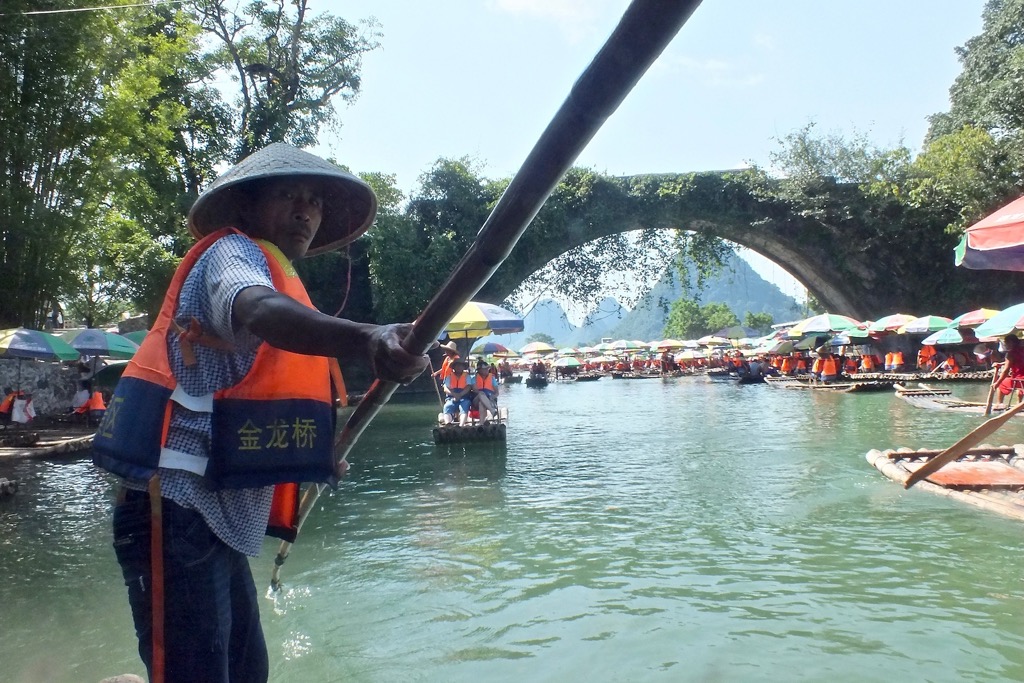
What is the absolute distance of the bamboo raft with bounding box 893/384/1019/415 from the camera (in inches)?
530

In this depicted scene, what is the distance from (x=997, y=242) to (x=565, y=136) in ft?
16.7

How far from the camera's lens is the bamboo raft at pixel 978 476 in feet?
20.0

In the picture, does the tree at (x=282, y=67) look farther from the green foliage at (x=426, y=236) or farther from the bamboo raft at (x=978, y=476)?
the bamboo raft at (x=978, y=476)

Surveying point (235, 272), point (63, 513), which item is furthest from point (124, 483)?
point (63, 513)

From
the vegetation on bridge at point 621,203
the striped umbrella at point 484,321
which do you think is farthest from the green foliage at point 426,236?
the striped umbrella at point 484,321

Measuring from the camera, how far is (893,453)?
25.8 ft

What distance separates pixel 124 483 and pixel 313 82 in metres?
25.8

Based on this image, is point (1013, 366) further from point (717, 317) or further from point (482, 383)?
point (717, 317)

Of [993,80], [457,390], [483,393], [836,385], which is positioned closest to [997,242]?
[483,393]

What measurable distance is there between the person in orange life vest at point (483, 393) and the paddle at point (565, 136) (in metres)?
10.9

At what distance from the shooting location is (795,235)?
90.6 ft

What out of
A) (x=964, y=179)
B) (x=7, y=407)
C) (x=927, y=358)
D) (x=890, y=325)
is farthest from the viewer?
(x=927, y=358)

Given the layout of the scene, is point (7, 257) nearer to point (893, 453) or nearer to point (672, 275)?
point (893, 453)

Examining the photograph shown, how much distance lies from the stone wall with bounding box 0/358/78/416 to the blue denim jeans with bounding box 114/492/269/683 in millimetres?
16487
